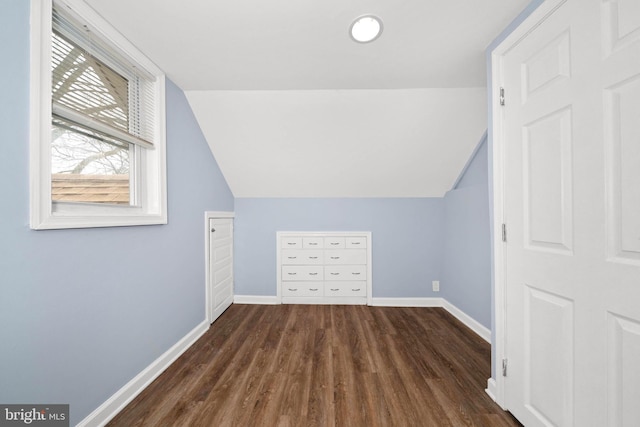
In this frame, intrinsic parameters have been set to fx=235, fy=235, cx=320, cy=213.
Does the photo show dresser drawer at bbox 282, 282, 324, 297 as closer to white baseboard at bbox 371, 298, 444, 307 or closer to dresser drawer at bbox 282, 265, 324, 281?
dresser drawer at bbox 282, 265, 324, 281

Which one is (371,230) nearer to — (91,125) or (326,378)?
(326,378)

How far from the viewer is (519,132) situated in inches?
51.6

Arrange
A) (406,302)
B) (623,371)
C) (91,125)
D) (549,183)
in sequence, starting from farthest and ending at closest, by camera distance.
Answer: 1. (406,302)
2. (91,125)
3. (549,183)
4. (623,371)

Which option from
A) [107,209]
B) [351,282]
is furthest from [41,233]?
[351,282]

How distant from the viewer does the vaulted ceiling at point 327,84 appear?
51.3 inches

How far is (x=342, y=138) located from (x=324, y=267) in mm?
1640

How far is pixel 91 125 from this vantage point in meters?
1.32

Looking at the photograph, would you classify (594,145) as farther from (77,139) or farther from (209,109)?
(209,109)

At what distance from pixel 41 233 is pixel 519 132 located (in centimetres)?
242

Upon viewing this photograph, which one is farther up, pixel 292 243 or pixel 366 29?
pixel 366 29

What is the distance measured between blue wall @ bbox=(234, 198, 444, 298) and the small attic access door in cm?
16

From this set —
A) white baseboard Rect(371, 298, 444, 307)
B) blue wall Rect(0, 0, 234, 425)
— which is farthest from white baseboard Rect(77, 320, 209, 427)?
white baseboard Rect(371, 298, 444, 307)

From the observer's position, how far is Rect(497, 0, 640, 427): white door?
0.86 metres

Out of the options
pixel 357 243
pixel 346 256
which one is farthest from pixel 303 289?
pixel 357 243
